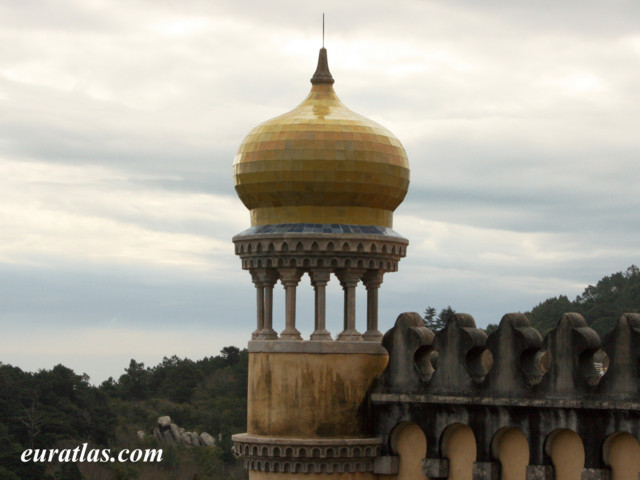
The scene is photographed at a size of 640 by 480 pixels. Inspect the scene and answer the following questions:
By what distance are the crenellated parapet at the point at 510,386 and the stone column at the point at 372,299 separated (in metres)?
0.69

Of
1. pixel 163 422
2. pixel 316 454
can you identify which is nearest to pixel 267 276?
pixel 316 454

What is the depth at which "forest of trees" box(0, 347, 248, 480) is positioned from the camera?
4345 inches

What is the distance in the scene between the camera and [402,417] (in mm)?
26906

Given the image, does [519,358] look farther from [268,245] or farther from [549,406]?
[268,245]

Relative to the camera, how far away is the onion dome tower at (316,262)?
27.0 m

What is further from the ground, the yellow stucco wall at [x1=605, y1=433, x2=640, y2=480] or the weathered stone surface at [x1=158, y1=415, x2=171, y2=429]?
the weathered stone surface at [x1=158, y1=415, x2=171, y2=429]

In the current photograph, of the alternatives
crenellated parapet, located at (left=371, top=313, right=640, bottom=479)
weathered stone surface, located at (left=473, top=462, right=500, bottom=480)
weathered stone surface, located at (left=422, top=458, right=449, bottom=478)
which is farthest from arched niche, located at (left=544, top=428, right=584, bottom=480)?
weathered stone surface, located at (left=422, top=458, right=449, bottom=478)

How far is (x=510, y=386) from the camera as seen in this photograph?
24797 millimetres

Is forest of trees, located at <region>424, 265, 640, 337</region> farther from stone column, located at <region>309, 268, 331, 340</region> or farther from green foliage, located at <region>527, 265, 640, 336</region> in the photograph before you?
stone column, located at <region>309, 268, 331, 340</region>

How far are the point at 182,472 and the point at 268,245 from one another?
93.5 meters

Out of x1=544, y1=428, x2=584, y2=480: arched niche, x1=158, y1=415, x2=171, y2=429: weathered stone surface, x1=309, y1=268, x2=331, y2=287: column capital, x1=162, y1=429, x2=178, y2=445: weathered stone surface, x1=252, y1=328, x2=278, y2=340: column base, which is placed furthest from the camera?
x1=158, y1=415, x2=171, y2=429: weathered stone surface

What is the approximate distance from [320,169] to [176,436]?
4159 inches

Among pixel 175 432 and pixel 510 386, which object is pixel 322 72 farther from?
pixel 175 432

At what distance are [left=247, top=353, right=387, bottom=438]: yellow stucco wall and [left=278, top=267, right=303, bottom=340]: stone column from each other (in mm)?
405
